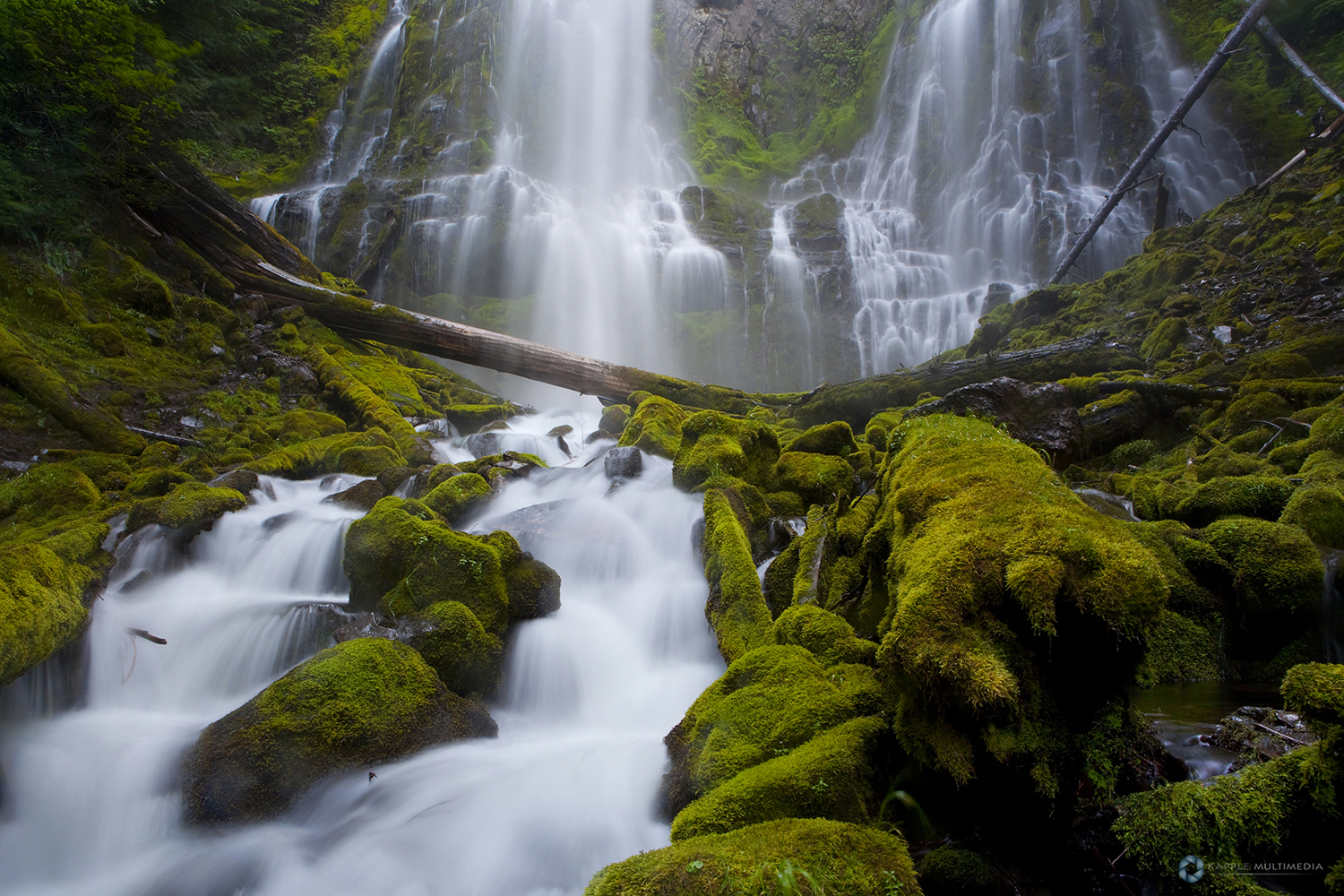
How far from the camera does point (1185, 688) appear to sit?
Answer: 371 centimetres

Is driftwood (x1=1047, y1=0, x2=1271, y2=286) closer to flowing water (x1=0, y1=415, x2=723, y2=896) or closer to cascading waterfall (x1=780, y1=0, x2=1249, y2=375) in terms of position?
cascading waterfall (x1=780, y1=0, x2=1249, y2=375)

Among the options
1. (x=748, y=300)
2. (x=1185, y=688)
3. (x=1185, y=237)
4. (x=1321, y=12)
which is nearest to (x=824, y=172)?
(x=748, y=300)

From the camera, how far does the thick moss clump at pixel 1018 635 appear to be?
2139mm

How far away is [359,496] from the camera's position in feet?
23.4

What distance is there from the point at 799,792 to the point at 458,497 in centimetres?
550

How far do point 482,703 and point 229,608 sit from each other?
271cm

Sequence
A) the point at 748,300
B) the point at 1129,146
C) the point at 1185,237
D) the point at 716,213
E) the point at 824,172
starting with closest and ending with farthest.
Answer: the point at 1185,237
the point at 1129,146
the point at 748,300
the point at 716,213
the point at 824,172

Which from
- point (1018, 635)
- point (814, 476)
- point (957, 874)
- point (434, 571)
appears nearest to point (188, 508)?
point (434, 571)

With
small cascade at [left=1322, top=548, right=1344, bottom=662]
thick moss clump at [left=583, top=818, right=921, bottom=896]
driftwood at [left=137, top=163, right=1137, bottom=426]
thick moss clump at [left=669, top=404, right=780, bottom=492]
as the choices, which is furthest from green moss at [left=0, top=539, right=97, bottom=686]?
small cascade at [left=1322, top=548, right=1344, bottom=662]

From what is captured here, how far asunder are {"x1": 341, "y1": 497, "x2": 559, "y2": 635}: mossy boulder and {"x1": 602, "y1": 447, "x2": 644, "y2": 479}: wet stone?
244cm

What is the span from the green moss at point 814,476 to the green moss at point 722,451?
26 cm

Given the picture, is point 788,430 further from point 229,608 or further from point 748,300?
point 748,300

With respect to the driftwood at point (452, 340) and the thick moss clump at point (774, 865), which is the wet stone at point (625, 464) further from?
the thick moss clump at point (774, 865)

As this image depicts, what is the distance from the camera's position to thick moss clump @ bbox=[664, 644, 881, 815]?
2820 mm
